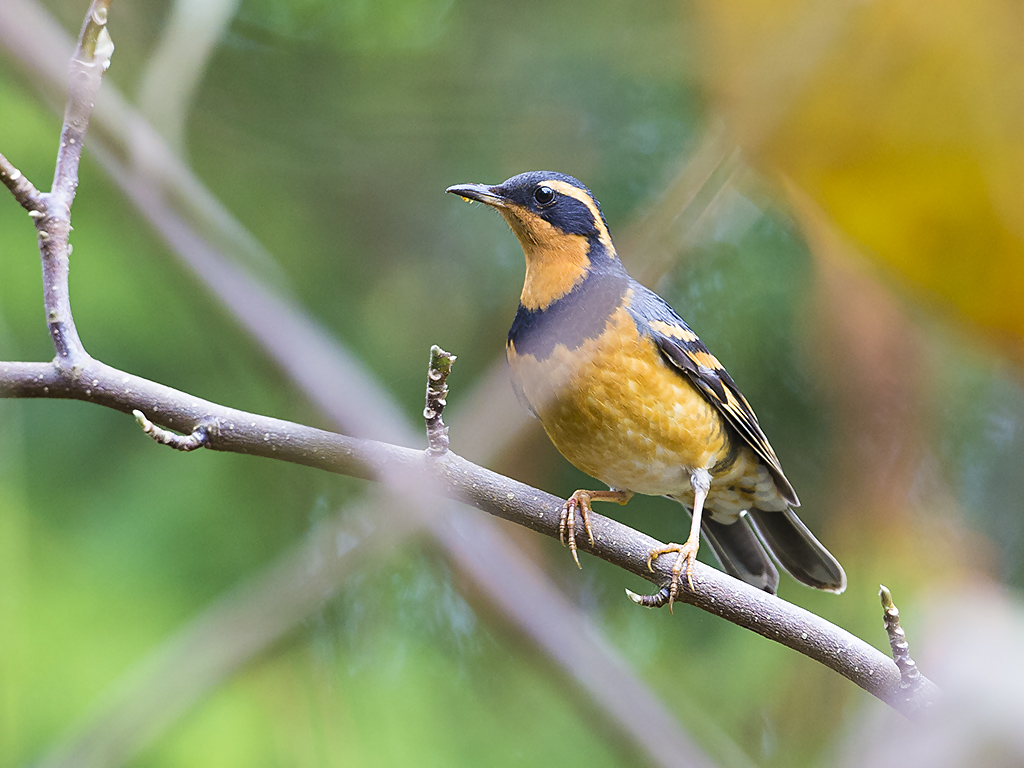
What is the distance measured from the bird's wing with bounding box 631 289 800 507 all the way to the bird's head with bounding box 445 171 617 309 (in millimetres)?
194

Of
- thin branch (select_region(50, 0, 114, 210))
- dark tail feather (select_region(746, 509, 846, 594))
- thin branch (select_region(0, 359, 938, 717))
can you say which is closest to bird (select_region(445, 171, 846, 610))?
thin branch (select_region(0, 359, 938, 717))

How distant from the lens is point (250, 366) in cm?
281

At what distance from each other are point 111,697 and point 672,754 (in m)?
1.66

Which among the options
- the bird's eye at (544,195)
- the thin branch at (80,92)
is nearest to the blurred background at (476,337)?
the bird's eye at (544,195)

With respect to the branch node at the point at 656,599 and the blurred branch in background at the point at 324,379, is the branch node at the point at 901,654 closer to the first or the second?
the branch node at the point at 656,599

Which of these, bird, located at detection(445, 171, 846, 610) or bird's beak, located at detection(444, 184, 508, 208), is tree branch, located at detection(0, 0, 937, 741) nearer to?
bird, located at detection(445, 171, 846, 610)

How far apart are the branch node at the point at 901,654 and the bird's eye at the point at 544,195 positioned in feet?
3.79

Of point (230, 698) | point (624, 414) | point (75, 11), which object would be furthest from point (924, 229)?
point (75, 11)

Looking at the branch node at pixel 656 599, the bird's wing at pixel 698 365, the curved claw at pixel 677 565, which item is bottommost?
the branch node at pixel 656 599

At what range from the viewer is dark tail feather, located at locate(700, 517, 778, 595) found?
2.71m

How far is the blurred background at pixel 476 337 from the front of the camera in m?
2.37

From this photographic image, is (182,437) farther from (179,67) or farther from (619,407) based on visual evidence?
(179,67)

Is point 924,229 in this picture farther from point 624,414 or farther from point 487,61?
point 487,61

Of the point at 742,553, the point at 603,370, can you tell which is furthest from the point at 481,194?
the point at 742,553
